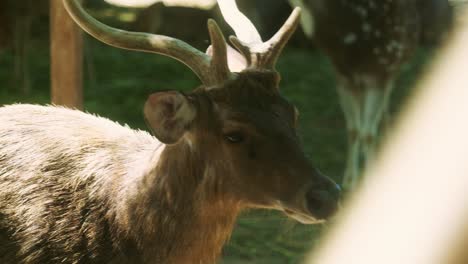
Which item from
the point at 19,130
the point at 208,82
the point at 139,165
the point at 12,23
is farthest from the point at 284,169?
the point at 12,23

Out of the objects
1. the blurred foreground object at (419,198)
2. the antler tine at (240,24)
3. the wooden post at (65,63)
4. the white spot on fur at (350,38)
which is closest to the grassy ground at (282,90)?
the blurred foreground object at (419,198)

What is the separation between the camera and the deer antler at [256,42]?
412 cm

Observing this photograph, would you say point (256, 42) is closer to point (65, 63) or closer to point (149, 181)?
point (149, 181)

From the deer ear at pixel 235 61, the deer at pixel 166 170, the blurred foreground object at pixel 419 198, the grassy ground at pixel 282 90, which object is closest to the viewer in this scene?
the deer at pixel 166 170

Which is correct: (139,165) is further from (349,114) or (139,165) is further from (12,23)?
(12,23)

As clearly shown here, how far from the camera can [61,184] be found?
4.23 metres

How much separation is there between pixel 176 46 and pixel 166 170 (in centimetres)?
53

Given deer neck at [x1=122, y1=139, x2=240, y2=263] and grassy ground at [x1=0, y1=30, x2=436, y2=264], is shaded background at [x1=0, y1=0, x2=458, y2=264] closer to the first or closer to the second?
grassy ground at [x1=0, y1=30, x2=436, y2=264]

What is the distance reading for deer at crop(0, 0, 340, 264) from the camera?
148 inches

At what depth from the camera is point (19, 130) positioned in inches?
175

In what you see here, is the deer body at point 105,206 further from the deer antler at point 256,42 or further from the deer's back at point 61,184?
the deer antler at point 256,42

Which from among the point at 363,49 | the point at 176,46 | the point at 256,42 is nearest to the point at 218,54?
the point at 176,46

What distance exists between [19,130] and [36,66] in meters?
10.00

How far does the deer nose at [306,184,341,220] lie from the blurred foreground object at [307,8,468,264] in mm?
3250
